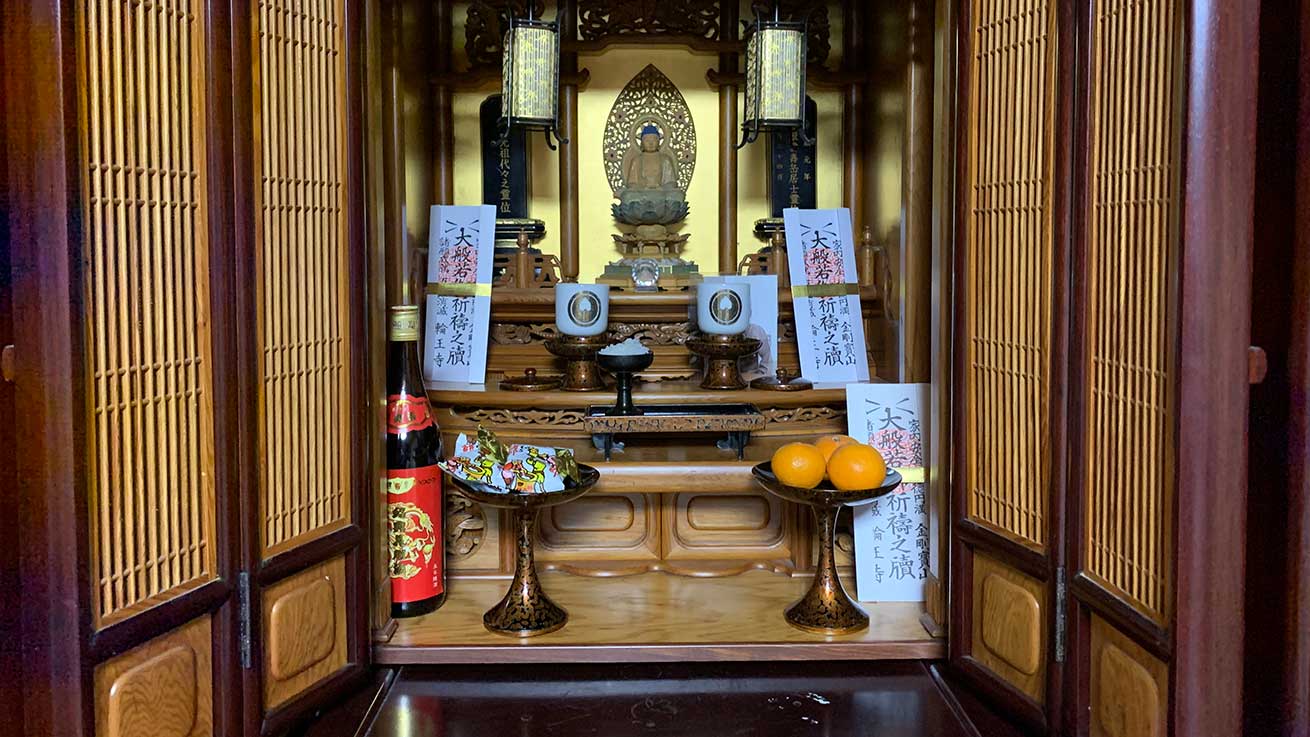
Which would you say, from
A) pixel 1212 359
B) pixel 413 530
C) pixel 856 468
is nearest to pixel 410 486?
pixel 413 530

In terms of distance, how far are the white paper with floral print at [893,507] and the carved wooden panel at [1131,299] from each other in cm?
58

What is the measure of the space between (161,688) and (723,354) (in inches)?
50.5

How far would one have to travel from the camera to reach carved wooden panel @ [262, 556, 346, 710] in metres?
1.58

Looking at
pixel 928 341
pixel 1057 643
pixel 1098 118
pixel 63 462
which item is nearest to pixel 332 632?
pixel 63 462

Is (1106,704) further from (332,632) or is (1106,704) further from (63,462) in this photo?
(63,462)

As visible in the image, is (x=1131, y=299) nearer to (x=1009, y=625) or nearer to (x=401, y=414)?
(x=1009, y=625)

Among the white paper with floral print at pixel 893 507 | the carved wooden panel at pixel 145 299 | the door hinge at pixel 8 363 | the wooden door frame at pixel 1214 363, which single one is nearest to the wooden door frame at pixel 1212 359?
the wooden door frame at pixel 1214 363

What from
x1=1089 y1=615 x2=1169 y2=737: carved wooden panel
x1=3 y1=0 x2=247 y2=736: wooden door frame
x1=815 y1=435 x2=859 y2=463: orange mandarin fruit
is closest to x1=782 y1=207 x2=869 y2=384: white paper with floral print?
x1=815 y1=435 x2=859 y2=463: orange mandarin fruit

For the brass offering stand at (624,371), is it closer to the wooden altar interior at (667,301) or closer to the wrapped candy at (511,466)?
the wooden altar interior at (667,301)

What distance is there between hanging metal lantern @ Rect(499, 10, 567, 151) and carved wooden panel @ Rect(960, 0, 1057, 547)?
1.03 meters

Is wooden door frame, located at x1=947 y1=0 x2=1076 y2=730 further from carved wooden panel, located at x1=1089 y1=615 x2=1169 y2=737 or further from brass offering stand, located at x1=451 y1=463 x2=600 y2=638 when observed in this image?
brass offering stand, located at x1=451 y1=463 x2=600 y2=638

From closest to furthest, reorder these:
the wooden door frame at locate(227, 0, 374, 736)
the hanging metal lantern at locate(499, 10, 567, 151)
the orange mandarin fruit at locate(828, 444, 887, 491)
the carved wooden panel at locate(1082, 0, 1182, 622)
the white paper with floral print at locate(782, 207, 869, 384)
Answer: the carved wooden panel at locate(1082, 0, 1182, 622)
the wooden door frame at locate(227, 0, 374, 736)
the orange mandarin fruit at locate(828, 444, 887, 491)
the hanging metal lantern at locate(499, 10, 567, 151)
the white paper with floral print at locate(782, 207, 869, 384)

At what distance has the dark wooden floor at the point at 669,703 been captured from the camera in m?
1.60

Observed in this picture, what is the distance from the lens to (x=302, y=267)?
1.65 meters
